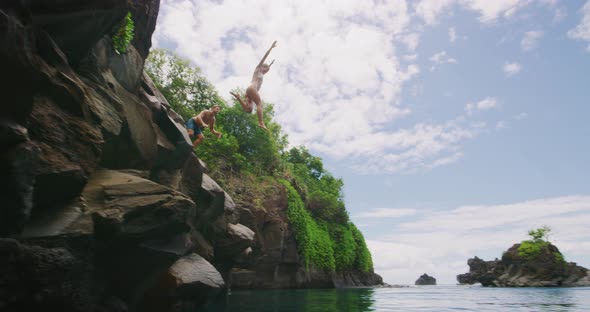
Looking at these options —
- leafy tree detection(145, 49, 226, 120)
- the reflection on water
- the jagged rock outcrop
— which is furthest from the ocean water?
the jagged rock outcrop

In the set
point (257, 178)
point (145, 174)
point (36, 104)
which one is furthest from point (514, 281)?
point (36, 104)

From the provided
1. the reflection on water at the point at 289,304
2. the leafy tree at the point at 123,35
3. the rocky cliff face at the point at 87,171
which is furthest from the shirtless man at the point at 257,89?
the reflection on water at the point at 289,304

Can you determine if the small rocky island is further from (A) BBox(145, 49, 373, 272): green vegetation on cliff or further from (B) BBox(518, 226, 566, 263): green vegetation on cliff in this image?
(A) BBox(145, 49, 373, 272): green vegetation on cliff

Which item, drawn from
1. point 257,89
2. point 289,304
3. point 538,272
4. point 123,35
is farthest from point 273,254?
point 538,272

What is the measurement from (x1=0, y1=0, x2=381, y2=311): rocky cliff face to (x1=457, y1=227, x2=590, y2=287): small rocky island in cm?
5407

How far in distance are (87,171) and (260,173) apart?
19.9 m

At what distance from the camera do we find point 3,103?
18.6 ft

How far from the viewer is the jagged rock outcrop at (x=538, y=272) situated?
50.7m

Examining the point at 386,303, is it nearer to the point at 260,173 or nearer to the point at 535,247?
the point at 260,173

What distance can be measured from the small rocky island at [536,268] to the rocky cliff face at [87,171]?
177 ft

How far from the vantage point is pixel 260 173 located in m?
27.5

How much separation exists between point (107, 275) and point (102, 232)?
5.26 feet

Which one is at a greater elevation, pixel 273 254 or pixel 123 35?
pixel 123 35

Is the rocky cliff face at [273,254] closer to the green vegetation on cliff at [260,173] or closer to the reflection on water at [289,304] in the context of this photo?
the green vegetation on cliff at [260,173]
